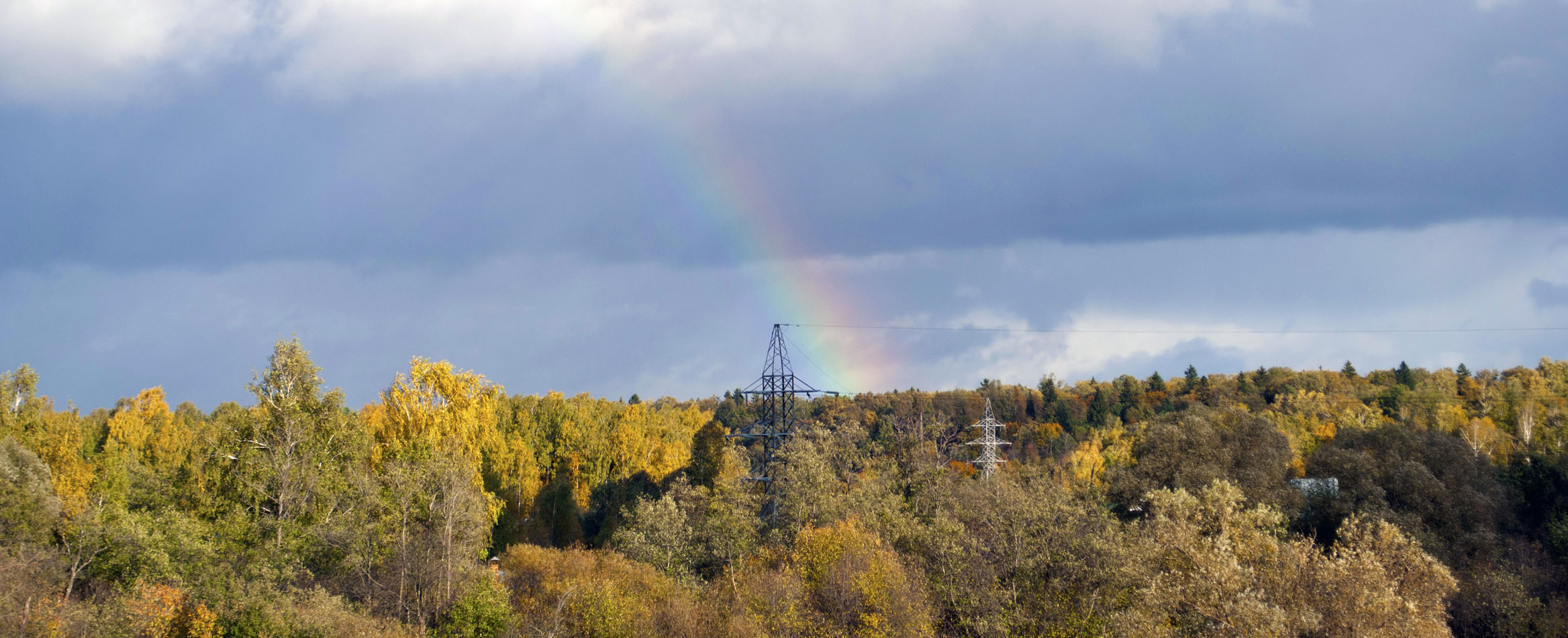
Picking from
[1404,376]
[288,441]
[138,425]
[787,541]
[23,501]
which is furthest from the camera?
[1404,376]

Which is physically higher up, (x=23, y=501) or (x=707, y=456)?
(x=707, y=456)

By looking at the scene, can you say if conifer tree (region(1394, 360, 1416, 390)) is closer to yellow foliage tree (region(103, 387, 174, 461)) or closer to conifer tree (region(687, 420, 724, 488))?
conifer tree (region(687, 420, 724, 488))

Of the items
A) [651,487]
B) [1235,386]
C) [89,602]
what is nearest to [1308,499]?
[651,487]

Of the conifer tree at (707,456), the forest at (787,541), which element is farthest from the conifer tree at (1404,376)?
the conifer tree at (707,456)

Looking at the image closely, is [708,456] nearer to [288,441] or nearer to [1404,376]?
[288,441]

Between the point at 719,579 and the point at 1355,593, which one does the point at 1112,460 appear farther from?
the point at 1355,593

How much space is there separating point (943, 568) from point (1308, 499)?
3717cm

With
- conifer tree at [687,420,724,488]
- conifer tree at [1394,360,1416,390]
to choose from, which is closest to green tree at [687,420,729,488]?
conifer tree at [687,420,724,488]

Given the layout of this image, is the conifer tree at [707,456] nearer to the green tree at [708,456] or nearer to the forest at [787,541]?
the green tree at [708,456]

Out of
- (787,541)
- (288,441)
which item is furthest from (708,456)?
(288,441)

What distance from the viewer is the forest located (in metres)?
37.0

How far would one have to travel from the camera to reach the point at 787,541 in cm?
5422

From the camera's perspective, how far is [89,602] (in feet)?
141

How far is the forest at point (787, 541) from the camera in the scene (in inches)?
1458
